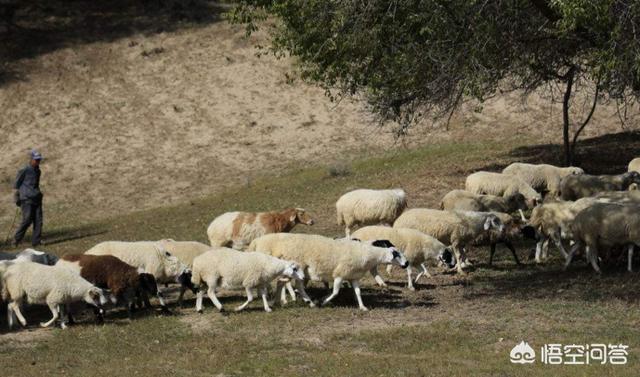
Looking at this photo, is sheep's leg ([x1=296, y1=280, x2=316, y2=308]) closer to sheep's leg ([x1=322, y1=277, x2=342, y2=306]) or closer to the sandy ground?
sheep's leg ([x1=322, y1=277, x2=342, y2=306])

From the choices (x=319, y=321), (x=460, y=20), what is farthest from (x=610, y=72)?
(x=319, y=321)

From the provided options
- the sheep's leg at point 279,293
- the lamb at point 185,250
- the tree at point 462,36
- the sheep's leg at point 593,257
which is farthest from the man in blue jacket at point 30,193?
the sheep's leg at point 593,257

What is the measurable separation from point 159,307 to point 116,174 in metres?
21.2

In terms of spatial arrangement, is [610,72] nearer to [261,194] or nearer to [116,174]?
[261,194]

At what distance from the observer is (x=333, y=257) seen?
1520cm

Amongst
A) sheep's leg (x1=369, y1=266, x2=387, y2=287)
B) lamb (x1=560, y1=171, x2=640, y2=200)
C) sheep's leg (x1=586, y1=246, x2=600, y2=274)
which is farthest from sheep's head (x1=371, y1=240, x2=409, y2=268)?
lamb (x1=560, y1=171, x2=640, y2=200)

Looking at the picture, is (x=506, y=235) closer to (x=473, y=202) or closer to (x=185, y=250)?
(x=473, y=202)

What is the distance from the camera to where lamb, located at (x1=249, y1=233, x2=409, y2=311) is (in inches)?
595

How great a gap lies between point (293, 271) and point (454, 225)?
14.5 ft

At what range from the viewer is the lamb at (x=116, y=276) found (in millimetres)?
15023

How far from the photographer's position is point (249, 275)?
14.7 metres

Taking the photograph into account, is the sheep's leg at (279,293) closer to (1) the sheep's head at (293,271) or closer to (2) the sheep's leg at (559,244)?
(1) the sheep's head at (293,271)

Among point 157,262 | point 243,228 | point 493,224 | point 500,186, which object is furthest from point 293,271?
point 500,186

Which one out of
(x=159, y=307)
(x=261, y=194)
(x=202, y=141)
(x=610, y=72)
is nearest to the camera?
(x=159, y=307)
